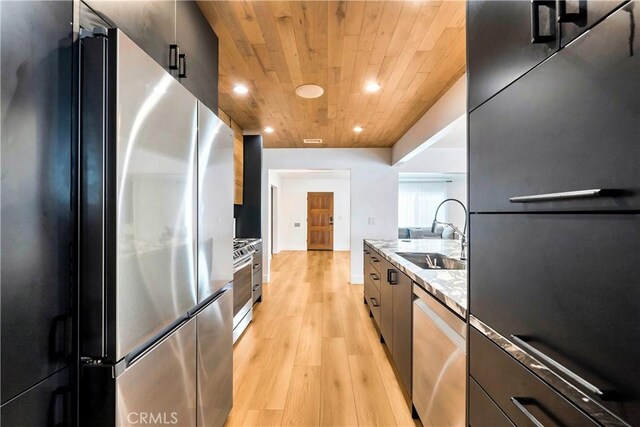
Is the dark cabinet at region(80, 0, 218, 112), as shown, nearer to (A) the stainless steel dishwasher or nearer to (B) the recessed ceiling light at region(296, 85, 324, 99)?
(B) the recessed ceiling light at region(296, 85, 324, 99)

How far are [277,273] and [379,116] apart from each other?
3780 mm

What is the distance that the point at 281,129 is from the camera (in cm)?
394

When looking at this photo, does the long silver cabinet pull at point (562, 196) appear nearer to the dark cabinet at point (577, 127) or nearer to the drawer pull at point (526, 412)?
the dark cabinet at point (577, 127)

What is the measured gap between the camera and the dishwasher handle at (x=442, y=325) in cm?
112

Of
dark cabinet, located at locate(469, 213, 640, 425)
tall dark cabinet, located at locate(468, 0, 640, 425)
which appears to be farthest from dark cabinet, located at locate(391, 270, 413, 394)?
dark cabinet, located at locate(469, 213, 640, 425)

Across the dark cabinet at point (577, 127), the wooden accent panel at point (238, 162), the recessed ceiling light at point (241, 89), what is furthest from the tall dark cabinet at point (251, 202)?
the dark cabinet at point (577, 127)

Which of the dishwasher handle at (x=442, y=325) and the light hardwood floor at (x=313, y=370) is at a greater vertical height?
the dishwasher handle at (x=442, y=325)

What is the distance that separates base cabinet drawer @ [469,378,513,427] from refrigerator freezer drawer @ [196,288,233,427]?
1.08 metres

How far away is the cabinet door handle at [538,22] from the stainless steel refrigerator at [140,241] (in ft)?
3.37

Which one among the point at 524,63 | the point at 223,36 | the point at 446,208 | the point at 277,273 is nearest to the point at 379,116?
the point at 223,36

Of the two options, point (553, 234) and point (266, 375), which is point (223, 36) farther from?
point (266, 375)

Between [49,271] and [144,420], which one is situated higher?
[49,271]

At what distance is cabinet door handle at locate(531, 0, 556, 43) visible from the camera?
646mm

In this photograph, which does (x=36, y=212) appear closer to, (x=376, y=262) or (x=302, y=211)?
(x=376, y=262)
